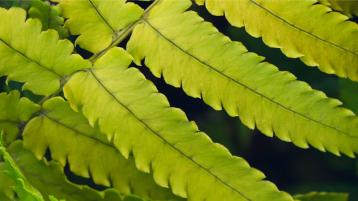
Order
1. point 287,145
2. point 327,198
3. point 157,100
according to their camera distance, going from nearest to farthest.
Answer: point 157,100 < point 327,198 < point 287,145

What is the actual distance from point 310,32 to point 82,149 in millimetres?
445

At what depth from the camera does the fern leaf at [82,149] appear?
3.21ft

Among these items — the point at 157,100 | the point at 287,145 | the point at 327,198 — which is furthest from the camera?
the point at 287,145

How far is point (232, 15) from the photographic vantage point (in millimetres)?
948

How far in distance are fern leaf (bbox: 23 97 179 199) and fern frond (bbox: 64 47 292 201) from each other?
9cm

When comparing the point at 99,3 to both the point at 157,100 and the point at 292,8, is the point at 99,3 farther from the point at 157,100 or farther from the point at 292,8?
the point at 292,8

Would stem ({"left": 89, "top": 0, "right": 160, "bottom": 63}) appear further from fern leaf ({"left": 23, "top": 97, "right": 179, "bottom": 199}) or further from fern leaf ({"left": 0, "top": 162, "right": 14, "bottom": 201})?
fern leaf ({"left": 0, "top": 162, "right": 14, "bottom": 201})

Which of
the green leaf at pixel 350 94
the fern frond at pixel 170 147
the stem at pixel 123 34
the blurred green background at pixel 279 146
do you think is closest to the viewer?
the fern frond at pixel 170 147

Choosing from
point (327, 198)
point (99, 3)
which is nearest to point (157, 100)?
point (99, 3)

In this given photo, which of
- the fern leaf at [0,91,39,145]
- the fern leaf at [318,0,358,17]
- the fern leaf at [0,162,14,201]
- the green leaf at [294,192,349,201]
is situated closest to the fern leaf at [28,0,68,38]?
the fern leaf at [0,91,39,145]

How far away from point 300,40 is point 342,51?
7 cm

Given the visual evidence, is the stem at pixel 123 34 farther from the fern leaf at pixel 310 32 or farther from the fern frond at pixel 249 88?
the fern leaf at pixel 310 32

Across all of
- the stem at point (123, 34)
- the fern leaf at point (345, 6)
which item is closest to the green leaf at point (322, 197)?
the fern leaf at point (345, 6)

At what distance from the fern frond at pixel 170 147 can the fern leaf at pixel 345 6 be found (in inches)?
12.9
